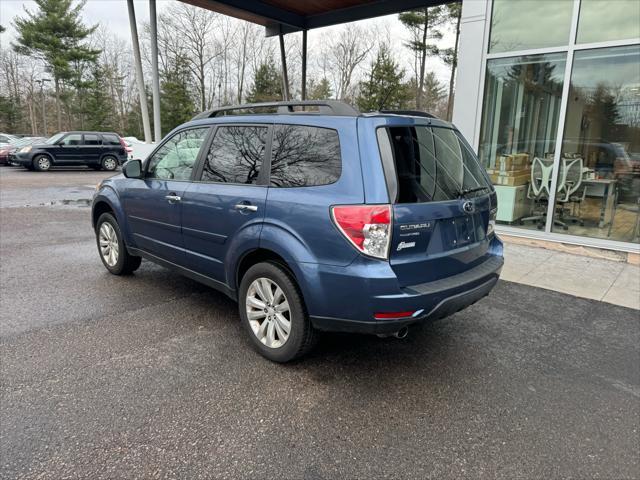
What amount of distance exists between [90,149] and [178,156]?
57.2ft

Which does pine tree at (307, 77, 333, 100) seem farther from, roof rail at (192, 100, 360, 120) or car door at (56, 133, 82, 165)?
roof rail at (192, 100, 360, 120)

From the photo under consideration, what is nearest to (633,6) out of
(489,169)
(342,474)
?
(489,169)

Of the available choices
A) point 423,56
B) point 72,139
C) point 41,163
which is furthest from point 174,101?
point 423,56

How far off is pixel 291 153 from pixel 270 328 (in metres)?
1.28

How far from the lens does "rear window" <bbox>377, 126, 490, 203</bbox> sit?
2.71 meters

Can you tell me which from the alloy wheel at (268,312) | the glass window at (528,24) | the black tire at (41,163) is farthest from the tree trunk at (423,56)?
the alloy wheel at (268,312)

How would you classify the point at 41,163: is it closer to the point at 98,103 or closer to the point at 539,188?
the point at 539,188

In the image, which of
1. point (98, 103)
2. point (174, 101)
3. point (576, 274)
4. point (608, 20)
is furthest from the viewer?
point (98, 103)

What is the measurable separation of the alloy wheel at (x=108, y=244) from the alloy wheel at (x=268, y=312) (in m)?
2.47

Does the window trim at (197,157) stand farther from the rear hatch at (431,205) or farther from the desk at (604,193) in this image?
the desk at (604,193)

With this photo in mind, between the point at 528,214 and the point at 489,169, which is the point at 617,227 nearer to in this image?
the point at 528,214

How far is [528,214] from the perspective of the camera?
738 centimetres

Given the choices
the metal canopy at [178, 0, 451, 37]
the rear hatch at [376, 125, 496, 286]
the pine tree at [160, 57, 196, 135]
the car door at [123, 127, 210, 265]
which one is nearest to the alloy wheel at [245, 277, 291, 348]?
the rear hatch at [376, 125, 496, 286]

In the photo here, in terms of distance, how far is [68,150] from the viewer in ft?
60.7
